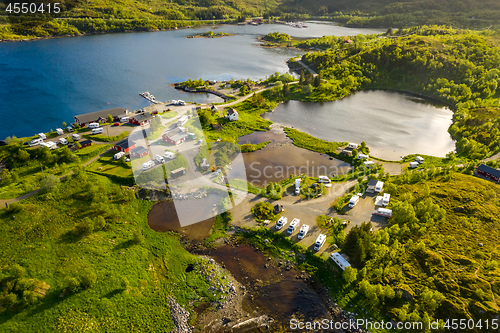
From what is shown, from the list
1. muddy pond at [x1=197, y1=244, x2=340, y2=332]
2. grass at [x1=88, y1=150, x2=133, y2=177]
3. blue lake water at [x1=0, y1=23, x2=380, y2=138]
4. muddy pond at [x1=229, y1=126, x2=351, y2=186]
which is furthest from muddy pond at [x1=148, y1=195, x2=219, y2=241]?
blue lake water at [x1=0, y1=23, x2=380, y2=138]

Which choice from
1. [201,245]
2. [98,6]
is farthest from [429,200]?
[98,6]

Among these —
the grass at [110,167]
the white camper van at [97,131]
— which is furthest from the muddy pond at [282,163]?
the white camper van at [97,131]

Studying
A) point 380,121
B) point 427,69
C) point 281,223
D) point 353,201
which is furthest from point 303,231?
point 427,69

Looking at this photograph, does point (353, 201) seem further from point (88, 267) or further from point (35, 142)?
point (35, 142)

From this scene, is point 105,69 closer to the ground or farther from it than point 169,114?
farther from it

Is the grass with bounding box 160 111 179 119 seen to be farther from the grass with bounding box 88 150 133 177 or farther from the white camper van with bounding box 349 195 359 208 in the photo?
the white camper van with bounding box 349 195 359 208

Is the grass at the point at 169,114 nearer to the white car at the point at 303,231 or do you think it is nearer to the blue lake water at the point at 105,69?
the blue lake water at the point at 105,69

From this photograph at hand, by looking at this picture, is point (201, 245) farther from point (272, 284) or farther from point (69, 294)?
point (69, 294)
